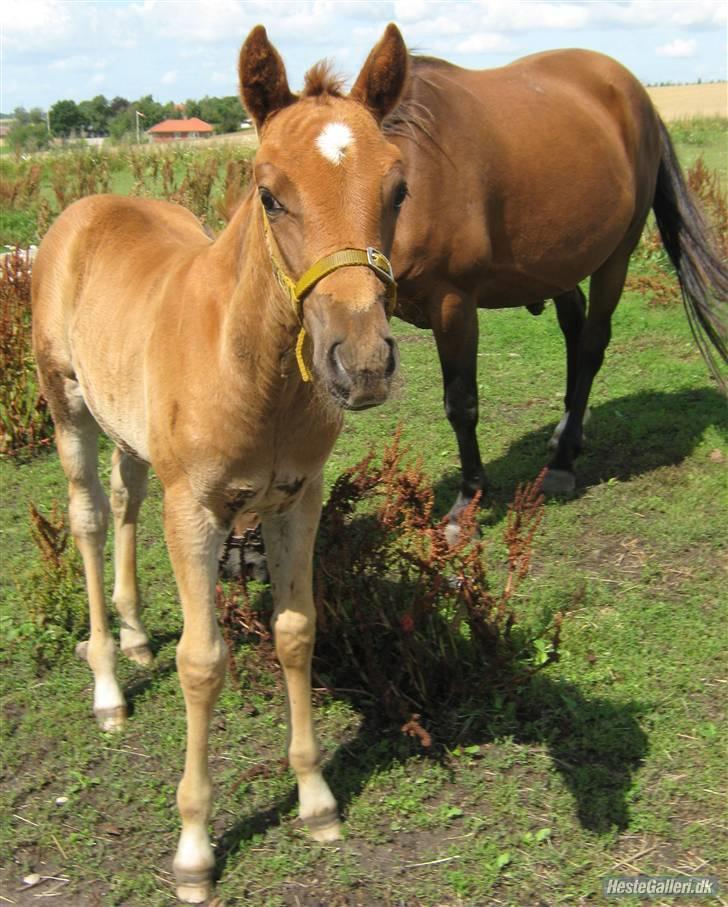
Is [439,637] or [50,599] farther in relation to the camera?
[50,599]

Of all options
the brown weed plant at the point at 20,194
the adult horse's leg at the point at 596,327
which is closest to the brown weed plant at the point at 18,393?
the adult horse's leg at the point at 596,327

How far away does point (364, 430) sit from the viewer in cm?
627

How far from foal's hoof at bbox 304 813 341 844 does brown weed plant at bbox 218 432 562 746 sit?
46 centimetres

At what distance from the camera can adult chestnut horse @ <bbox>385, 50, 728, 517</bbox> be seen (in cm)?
463

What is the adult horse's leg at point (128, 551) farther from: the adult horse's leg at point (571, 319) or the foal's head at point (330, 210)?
the adult horse's leg at point (571, 319)

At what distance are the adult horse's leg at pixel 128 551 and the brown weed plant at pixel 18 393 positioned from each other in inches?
99.6

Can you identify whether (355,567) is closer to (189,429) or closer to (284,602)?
(284,602)

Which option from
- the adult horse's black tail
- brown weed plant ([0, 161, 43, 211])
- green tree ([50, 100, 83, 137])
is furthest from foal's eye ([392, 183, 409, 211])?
green tree ([50, 100, 83, 137])

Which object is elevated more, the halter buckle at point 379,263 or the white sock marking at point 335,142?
the white sock marking at point 335,142

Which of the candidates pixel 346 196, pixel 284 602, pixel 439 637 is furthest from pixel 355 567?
pixel 346 196

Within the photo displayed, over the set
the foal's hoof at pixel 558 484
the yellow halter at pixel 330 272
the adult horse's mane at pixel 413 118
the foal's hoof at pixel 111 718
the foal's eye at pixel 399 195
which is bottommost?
the foal's hoof at pixel 111 718

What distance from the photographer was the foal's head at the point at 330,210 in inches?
79.4

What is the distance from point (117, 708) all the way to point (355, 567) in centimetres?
107

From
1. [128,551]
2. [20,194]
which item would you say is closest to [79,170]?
[20,194]
